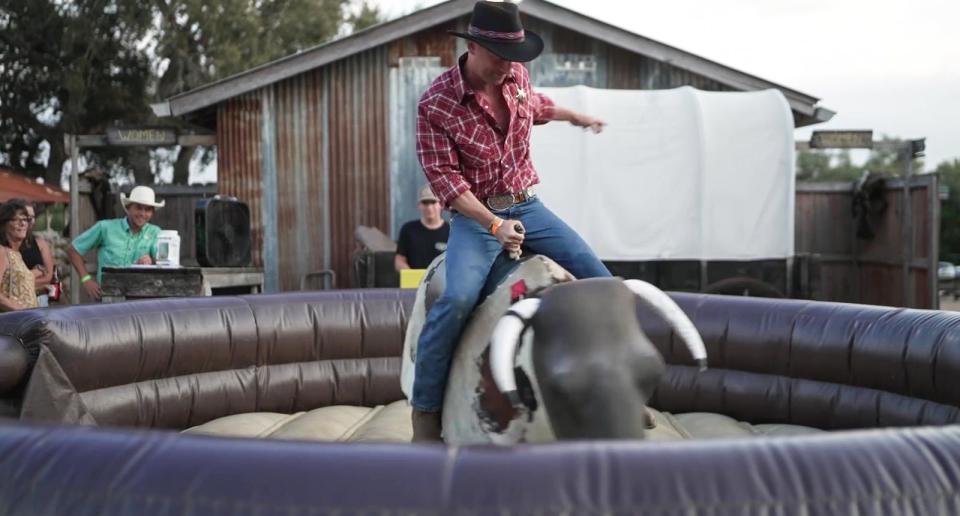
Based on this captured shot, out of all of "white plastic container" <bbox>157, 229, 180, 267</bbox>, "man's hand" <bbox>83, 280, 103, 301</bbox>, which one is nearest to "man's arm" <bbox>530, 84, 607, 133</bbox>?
"white plastic container" <bbox>157, 229, 180, 267</bbox>

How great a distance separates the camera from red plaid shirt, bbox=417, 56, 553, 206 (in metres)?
3.71

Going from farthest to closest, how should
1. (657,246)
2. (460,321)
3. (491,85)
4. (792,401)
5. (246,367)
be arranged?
(657,246), (246,367), (792,401), (491,85), (460,321)

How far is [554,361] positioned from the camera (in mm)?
2701

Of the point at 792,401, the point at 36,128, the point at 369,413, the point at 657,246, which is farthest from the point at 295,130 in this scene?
the point at 36,128

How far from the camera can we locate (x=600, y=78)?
40.7ft

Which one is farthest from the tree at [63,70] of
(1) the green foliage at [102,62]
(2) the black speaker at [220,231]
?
(2) the black speaker at [220,231]

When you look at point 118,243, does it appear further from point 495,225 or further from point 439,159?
point 495,225

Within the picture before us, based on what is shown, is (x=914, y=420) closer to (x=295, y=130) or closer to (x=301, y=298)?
(x=301, y=298)

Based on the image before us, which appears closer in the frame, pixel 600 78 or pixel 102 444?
pixel 102 444

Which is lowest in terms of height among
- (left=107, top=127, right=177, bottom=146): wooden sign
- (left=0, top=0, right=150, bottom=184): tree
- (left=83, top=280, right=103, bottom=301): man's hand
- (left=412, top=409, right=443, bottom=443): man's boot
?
(left=412, top=409, right=443, bottom=443): man's boot

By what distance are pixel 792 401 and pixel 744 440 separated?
10.9 feet

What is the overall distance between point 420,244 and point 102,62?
18943mm

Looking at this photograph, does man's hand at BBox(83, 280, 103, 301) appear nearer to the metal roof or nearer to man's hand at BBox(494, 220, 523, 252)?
man's hand at BBox(494, 220, 523, 252)

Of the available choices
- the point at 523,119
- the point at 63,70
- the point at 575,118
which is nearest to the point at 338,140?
the point at 575,118
